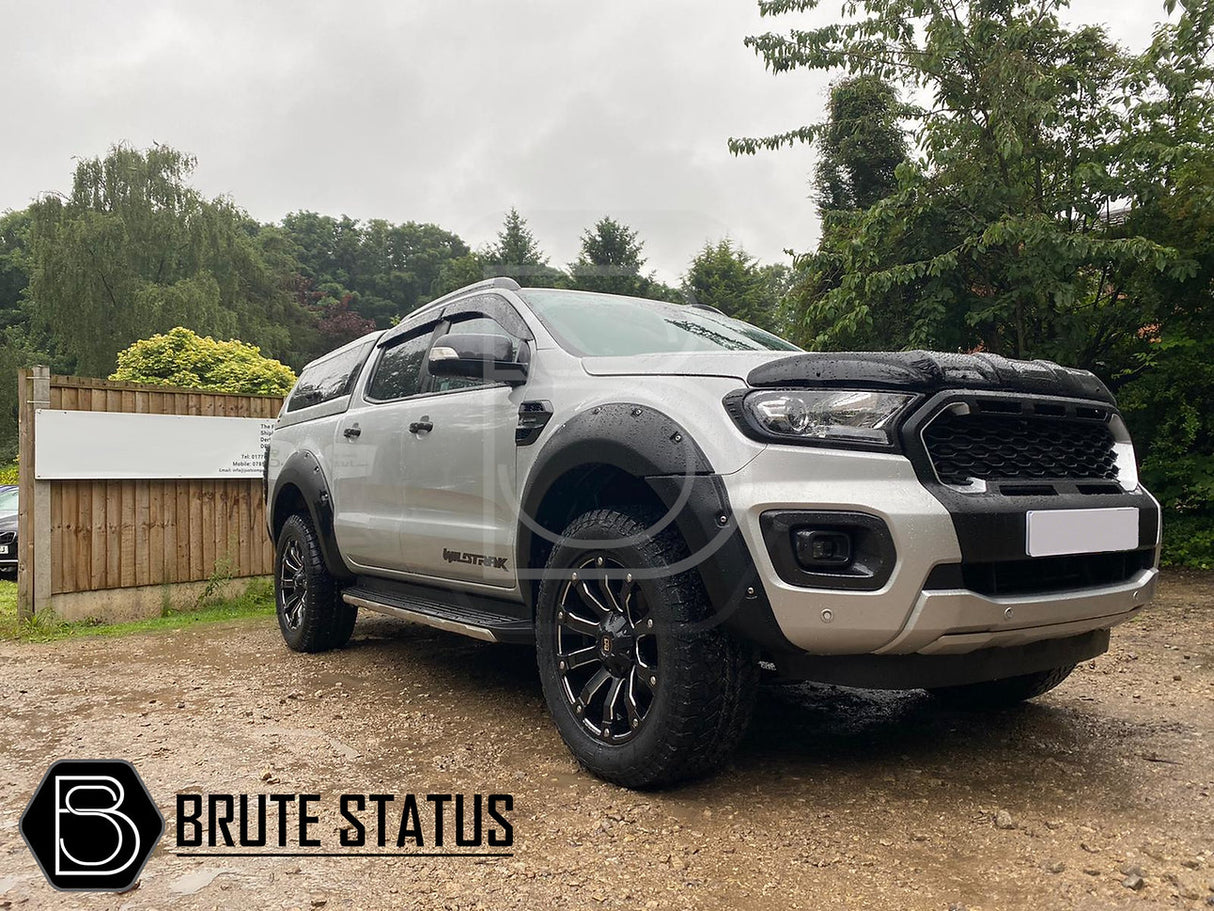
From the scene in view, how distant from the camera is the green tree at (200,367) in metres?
13.6

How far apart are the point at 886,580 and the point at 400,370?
307cm

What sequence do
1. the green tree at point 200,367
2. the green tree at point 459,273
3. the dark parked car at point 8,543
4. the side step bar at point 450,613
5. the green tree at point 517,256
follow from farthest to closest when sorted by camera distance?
1. the green tree at point 200,367
2. the dark parked car at point 8,543
3. the green tree at point 459,273
4. the green tree at point 517,256
5. the side step bar at point 450,613

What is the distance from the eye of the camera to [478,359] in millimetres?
3439

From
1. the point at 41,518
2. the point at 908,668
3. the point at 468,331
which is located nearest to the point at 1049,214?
the point at 468,331

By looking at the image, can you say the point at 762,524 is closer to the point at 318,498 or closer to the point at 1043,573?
the point at 1043,573

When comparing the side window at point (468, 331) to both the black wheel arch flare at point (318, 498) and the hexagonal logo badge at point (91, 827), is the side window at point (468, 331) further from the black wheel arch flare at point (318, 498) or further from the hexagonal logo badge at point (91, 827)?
the hexagonal logo badge at point (91, 827)

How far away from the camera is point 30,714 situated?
420cm

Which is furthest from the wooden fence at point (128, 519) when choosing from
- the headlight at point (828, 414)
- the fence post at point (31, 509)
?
the headlight at point (828, 414)

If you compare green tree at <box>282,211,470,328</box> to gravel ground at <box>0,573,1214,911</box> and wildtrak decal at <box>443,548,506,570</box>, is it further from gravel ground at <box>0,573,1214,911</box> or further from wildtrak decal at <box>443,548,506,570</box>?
gravel ground at <box>0,573,1214,911</box>

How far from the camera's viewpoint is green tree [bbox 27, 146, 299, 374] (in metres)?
30.0

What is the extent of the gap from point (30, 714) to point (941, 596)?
4.19 metres

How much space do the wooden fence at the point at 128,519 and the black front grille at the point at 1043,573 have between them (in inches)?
264

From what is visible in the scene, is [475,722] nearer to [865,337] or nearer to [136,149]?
[865,337]

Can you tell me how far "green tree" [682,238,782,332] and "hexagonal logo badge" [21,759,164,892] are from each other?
133 inches
